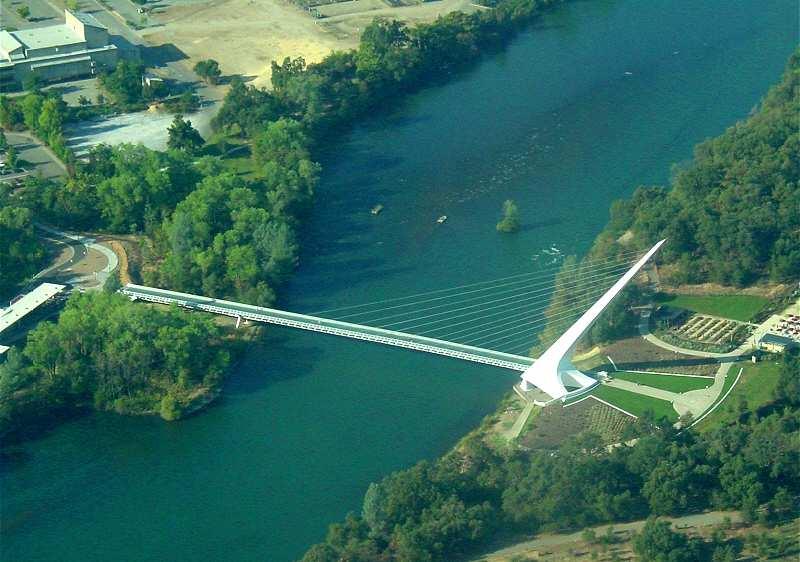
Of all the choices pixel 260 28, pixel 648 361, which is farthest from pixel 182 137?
pixel 648 361

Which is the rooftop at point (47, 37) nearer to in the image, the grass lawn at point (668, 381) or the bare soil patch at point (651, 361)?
the bare soil patch at point (651, 361)

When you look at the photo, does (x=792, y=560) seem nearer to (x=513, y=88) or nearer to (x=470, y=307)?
(x=470, y=307)

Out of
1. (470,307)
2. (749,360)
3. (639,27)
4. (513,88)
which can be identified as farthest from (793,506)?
(639,27)

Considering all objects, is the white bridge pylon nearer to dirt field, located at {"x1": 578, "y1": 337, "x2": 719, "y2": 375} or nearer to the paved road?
dirt field, located at {"x1": 578, "y1": 337, "x2": 719, "y2": 375}

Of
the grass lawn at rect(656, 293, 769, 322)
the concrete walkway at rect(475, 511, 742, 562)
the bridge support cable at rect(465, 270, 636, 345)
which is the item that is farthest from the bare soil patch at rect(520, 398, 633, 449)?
the grass lawn at rect(656, 293, 769, 322)

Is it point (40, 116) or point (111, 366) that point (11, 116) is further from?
point (111, 366)

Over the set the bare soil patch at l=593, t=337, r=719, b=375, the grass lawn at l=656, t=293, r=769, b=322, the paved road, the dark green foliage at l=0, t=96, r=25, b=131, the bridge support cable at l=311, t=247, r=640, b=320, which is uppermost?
the dark green foliage at l=0, t=96, r=25, b=131

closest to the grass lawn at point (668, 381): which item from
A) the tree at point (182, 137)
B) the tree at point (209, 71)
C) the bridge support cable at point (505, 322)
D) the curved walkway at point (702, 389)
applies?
the curved walkway at point (702, 389)
